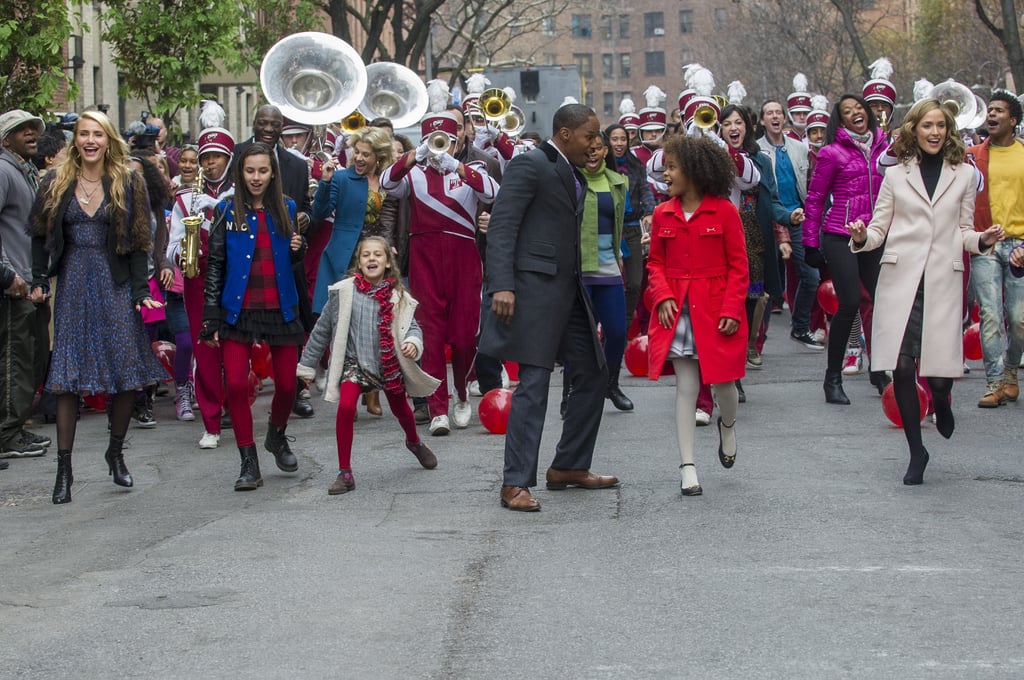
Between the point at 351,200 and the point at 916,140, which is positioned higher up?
the point at 916,140

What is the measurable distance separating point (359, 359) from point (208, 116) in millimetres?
3728

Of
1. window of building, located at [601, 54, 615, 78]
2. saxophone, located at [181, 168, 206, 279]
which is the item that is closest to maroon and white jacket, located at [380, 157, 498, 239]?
saxophone, located at [181, 168, 206, 279]

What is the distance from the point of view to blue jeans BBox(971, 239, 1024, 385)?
11453 millimetres

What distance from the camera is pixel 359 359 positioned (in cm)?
923

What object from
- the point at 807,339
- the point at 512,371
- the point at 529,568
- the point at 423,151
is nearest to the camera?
the point at 529,568

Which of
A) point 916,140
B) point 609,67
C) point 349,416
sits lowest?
point 349,416

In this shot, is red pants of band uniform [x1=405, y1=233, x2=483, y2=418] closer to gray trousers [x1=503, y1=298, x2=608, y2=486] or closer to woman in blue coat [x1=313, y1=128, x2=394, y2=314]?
woman in blue coat [x1=313, y1=128, x2=394, y2=314]

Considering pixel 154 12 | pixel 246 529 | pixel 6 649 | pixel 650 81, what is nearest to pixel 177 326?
pixel 246 529

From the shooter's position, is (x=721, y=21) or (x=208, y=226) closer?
(x=208, y=226)

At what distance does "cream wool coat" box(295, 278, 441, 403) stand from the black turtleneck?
2759mm

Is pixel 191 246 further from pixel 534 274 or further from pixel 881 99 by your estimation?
pixel 881 99

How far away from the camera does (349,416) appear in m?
8.97

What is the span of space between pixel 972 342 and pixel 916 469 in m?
5.74

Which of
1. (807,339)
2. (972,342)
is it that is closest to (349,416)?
(972,342)
